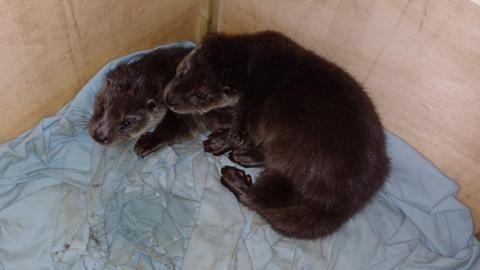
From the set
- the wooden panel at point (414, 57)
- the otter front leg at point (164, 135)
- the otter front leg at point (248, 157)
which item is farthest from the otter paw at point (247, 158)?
the wooden panel at point (414, 57)

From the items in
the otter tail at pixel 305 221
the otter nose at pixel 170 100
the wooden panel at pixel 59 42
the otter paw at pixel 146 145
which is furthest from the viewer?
the otter paw at pixel 146 145

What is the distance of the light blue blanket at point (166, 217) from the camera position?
2.00 metres

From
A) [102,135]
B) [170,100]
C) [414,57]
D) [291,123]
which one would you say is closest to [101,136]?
[102,135]

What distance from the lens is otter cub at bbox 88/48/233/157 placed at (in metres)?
2.13

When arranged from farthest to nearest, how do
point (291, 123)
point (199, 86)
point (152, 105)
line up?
point (152, 105) < point (199, 86) < point (291, 123)

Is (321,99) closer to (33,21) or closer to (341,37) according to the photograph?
(341,37)

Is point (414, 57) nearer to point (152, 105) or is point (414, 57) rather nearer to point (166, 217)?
point (152, 105)

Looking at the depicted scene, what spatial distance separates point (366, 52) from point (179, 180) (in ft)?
4.01

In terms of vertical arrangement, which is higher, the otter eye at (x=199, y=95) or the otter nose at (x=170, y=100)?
the otter eye at (x=199, y=95)

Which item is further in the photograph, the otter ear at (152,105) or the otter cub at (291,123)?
the otter ear at (152,105)

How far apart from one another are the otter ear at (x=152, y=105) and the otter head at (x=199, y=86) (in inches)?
3.5

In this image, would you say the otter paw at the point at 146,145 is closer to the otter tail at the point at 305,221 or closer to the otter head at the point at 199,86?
the otter head at the point at 199,86

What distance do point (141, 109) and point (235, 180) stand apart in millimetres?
640

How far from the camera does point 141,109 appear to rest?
2162 millimetres
